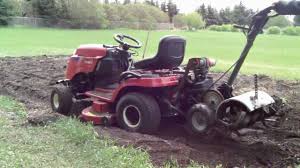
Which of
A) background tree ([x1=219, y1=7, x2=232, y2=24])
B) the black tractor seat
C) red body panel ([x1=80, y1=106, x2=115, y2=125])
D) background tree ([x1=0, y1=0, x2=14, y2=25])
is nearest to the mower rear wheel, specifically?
red body panel ([x1=80, y1=106, x2=115, y2=125])

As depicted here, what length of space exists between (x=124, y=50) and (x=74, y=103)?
118 cm

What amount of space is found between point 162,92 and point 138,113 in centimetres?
44

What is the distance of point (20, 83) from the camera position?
38.7ft

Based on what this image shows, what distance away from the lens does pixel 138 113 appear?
7234mm

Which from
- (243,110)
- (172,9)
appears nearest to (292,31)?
(172,9)

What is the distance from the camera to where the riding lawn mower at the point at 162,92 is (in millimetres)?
6559

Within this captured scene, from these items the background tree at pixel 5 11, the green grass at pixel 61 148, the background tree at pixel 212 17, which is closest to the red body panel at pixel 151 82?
the green grass at pixel 61 148

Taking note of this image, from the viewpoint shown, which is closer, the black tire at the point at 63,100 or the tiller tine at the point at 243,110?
the tiller tine at the point at 243,110

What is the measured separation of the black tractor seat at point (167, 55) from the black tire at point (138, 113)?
476 mm

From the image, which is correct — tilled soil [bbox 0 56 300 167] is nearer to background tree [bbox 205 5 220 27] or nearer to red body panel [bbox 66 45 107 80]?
red body panel [bbox 66 45 107 80]

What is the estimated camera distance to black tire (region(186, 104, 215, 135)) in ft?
21.7

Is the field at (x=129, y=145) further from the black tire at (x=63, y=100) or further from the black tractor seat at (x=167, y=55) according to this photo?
the black tractor seat at (x=167, y=55)

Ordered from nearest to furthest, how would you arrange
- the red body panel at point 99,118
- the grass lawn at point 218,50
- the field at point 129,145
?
the field at point 129,145 < the red body panel at point 99,118 < the grass lawn at point 218,50

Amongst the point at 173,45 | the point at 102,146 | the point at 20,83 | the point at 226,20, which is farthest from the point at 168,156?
the point at 226,20
